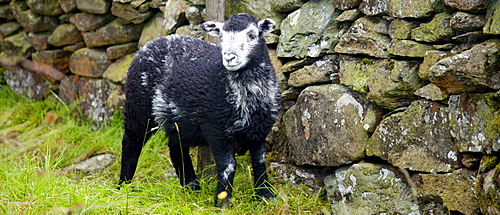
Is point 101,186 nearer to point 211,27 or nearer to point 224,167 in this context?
point 224,167

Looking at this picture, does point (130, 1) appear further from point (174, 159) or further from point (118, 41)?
point (174, 159)

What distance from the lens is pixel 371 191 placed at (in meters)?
4.38

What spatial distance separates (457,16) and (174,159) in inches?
119

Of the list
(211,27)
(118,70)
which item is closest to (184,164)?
(211,27)

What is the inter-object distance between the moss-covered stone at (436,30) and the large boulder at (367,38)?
0.31 m

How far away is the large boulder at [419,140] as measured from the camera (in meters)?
3.88

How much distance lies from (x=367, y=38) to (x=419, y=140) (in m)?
0.98

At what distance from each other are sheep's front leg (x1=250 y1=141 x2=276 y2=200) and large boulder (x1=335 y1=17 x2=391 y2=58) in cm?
118

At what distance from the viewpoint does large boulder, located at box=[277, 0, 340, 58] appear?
15.3 feet

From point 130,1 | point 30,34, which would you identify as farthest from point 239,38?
point 30,34

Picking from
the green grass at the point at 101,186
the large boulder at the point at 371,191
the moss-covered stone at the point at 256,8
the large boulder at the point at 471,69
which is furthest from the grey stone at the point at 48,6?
the large boulder at the point at 471,69

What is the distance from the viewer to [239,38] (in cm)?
409

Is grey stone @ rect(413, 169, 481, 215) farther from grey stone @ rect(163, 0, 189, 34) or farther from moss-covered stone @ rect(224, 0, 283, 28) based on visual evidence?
grey stone @ rect(163, 0, 189, 34)

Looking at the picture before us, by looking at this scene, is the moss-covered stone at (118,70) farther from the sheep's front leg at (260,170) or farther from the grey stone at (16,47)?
the sheep's front leg at (260,170)
